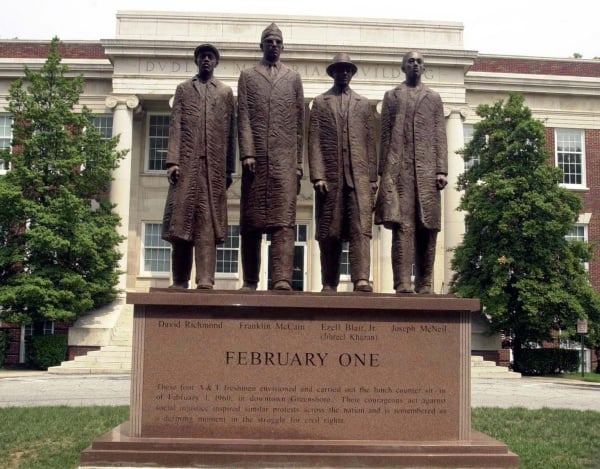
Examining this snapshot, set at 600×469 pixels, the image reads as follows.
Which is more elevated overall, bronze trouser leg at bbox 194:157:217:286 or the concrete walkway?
bronze trouser leg at bbox 194:157:217:286

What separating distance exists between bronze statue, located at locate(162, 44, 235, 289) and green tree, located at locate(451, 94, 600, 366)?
15716 millimetres

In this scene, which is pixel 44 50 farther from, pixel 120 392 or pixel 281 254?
pixel 281 254

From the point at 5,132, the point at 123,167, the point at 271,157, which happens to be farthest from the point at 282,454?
the point at 5,132

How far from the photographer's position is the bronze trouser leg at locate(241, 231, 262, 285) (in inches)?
344

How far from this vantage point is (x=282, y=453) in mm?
7105

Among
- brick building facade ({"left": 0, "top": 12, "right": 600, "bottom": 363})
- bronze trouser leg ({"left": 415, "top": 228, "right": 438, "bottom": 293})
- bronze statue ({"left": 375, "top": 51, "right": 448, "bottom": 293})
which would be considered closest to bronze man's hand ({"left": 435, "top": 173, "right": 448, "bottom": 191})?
bronze statue ({"left": 375, "top": 51, "right": 448, "bottom": 293})

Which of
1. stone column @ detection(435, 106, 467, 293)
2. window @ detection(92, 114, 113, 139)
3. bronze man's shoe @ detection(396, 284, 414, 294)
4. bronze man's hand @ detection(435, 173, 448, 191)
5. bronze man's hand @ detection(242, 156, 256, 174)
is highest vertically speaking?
window @ detection(92, 114, 113, 139)

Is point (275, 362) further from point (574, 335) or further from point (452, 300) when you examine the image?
point (574, 335)

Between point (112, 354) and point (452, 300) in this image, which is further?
point (112, 354)

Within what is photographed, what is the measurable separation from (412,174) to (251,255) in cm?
212

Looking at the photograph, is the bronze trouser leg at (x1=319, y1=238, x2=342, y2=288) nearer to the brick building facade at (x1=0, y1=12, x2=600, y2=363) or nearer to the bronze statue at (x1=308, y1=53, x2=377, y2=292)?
the bronze statue at (x1=308, y1=53, x2=377, y2=292)

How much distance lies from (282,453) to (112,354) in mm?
16264

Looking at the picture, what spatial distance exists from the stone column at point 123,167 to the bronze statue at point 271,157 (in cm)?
1904

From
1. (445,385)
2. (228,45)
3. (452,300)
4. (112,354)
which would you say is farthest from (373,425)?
(228,45)
